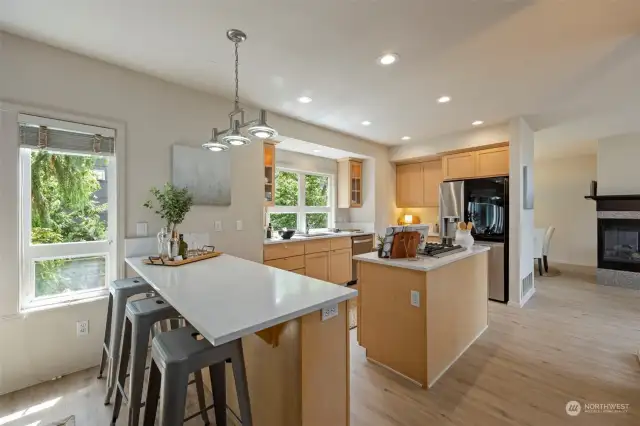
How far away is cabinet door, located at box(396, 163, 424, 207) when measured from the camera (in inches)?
209

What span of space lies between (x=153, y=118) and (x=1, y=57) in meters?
0.97

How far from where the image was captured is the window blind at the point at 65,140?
2104 mm

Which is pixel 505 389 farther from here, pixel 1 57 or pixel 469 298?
pixel 1 57

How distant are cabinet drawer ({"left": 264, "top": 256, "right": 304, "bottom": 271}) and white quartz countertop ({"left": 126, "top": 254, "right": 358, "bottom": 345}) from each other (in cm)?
165

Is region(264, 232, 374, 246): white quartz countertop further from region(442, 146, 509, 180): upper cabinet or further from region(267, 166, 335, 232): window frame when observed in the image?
region(442, 146, 509, 180): upper cabinet

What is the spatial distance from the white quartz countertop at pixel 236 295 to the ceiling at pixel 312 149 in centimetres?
254

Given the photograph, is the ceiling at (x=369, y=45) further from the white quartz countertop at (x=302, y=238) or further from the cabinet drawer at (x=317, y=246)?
the cabinet drawer at (x=317, y=246)

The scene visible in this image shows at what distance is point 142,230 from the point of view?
259 centimetres

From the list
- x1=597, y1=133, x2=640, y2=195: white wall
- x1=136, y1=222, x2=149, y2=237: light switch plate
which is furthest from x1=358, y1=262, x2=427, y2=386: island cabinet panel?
x1=597, y1=133, x2=640, y2=195: white wall

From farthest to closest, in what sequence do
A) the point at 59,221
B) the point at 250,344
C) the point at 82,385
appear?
the point at 59,221, the point at 82,385, the point at 250,344

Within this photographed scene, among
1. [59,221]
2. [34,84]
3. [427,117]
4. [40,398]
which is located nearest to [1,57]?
[34,84]

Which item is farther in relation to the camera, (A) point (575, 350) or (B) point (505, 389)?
(A) point (575, 350)

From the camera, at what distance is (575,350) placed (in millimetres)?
2609

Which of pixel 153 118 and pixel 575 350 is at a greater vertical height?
pixel 153 118
